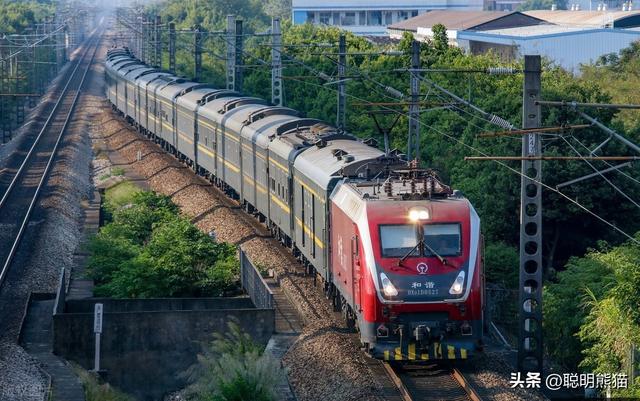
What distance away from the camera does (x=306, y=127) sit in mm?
28703

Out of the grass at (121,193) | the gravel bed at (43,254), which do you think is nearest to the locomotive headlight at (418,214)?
the gravel bed at (43,254)

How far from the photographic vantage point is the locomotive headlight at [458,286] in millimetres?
17375

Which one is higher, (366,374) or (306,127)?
(306,127)

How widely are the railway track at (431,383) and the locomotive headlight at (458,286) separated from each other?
124 centimetres

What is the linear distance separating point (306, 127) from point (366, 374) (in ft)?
39.1

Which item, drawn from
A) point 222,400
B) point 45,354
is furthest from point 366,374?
point 45,354

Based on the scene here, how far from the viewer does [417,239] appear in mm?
17516

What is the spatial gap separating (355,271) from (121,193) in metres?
24.0

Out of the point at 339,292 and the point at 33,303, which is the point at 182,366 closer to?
the point at 339,292

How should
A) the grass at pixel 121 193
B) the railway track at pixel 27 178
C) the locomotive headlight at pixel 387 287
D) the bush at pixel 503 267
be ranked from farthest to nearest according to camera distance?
1. the grass at pixel 121 193
2. the railway track at pixel 27 178
3. the bush at pixel 503 267
4. the locomotive headlight at pixel 387 287

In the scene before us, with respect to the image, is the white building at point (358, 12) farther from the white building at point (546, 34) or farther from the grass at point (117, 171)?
the grass at point (117, 171)

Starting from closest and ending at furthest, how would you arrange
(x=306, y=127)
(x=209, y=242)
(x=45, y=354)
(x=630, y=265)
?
(x=630, y=265)
(x=45, y=354)
(x=209, y=242)
(x=306, y=127)

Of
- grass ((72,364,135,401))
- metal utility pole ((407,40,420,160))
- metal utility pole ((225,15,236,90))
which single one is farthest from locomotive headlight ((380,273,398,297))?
metal utility pole ((225,15,236,90))

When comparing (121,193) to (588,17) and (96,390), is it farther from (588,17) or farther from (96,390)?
(588,17)
